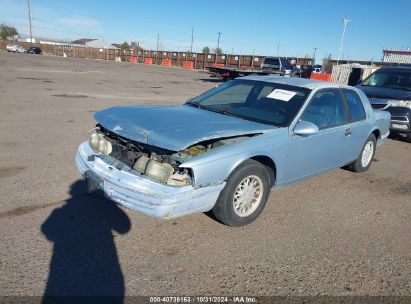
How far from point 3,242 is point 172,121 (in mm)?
1886

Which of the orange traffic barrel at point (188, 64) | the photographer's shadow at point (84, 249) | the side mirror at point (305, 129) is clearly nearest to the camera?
the photographer's shadow at point (84, 249)

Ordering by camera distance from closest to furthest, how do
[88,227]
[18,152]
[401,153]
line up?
[88,227], [18,152], [401,153]

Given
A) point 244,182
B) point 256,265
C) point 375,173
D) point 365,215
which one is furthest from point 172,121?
point 375,173

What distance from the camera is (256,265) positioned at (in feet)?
10.3

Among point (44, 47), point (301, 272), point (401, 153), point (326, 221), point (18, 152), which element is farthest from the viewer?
point (44, 47)

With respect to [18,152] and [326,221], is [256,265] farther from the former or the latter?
[18,152]

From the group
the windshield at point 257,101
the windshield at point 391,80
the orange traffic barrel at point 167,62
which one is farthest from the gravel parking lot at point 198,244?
the orange traffic barrel at point 167,62

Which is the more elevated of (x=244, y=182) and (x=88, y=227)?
(x=244, y=182)

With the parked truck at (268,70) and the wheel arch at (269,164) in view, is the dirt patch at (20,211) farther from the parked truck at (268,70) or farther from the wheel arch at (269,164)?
the parked truck at (268,70)

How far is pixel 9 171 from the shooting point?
490 centimetres

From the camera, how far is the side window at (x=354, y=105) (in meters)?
5.21

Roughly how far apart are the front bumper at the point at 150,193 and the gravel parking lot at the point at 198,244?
1.23ft

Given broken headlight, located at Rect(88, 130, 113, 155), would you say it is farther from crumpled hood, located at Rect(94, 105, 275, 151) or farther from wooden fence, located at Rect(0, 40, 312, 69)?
wooden fence, located at Rect(0, 40, 312, 69)

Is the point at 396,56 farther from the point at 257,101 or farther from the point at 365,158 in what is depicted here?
the point at 257,101
